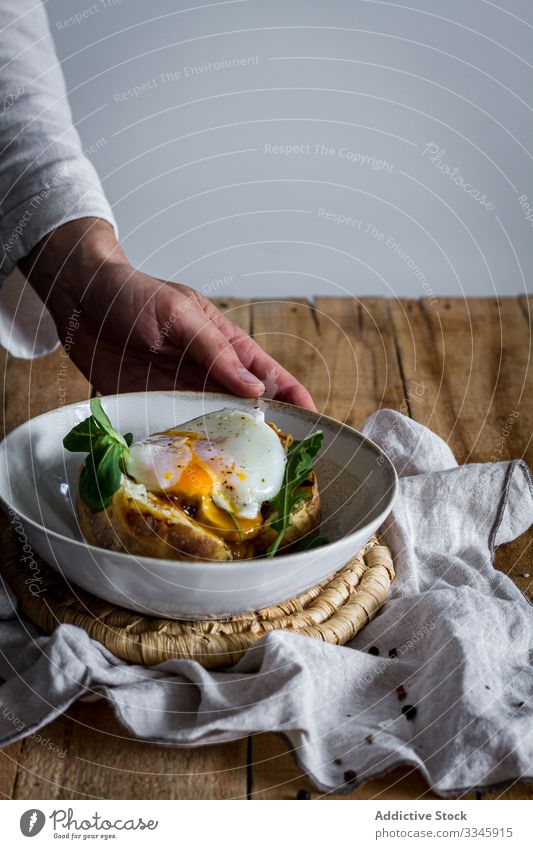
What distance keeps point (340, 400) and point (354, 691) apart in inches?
28.3

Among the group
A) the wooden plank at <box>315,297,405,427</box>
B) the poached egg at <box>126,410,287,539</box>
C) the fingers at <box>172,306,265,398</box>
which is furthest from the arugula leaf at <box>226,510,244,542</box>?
the wooden plank at <box>315,297,405,427</box>

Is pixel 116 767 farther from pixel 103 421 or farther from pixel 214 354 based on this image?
pixel 214 354

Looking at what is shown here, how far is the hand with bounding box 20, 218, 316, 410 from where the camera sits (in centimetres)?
117

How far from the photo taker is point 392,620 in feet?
3.10

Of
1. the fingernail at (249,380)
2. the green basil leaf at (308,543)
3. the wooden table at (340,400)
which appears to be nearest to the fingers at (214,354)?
the fingernail at (249,380)

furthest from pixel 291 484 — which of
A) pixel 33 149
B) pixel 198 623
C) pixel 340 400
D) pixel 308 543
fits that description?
pixel 33 149

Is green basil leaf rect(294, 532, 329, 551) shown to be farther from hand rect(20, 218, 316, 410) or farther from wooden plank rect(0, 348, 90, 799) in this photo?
wooden plank rect(0, 348, 90, 799)

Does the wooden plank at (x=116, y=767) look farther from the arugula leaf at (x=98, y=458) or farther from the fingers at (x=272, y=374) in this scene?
the fingers at (x=272, y=374)

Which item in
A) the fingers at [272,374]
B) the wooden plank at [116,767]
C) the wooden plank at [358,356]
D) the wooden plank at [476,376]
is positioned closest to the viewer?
the wooden plank at [116,767]

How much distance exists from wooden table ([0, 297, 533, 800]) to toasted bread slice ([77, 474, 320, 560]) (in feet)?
0.49

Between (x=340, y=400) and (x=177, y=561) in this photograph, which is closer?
(x=177, y=561)

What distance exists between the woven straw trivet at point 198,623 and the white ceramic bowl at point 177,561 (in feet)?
0.06

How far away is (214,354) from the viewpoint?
1145mm

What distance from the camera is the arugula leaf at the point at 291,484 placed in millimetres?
917
